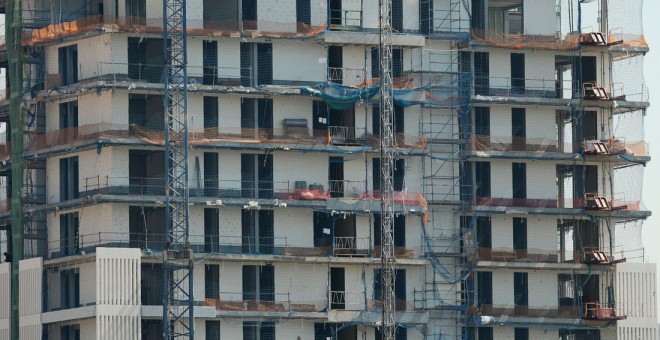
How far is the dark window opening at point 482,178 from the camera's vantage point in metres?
178

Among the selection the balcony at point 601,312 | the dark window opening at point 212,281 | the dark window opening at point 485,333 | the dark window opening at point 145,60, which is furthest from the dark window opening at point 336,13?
the balcony at point 601,312

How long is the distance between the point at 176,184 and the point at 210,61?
398 inches

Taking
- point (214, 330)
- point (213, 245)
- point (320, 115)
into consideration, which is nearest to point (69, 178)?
point (213, 245)

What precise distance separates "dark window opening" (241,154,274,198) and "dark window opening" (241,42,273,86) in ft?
17.7

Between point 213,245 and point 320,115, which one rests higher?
point 320,115

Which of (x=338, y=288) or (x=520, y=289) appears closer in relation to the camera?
(x=338, y=288)

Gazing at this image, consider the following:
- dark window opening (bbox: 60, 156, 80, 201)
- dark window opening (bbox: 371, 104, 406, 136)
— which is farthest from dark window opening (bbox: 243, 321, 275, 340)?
dark window opening (bbox: 371, 104, 406, 136)

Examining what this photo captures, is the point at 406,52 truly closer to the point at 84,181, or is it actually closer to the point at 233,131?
the point at 233,131

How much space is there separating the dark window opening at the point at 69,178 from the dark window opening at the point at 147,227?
16.8 feet

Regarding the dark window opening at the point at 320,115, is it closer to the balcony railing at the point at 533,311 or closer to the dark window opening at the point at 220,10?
the dark window opening at the point at 220,10

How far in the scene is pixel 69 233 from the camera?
17112cm

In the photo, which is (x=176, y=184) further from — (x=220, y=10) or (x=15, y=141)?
(x=15, y=141)

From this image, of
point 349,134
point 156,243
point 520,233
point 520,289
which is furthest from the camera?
point 520,233

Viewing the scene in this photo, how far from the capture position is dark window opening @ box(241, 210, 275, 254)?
17012cm
